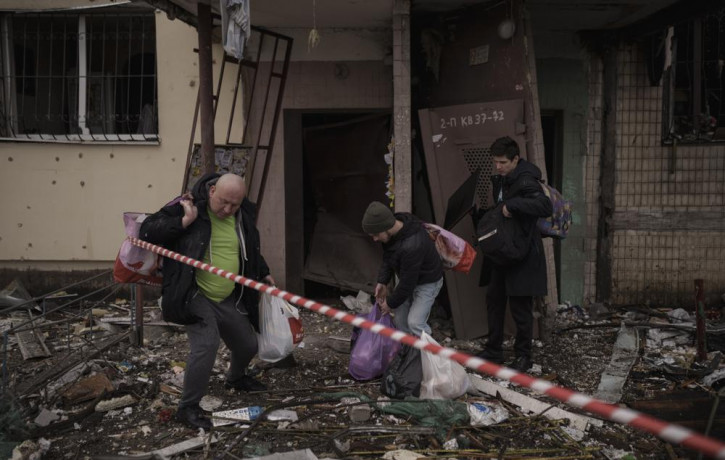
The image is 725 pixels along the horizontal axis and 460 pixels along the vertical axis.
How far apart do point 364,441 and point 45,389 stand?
2.45 m

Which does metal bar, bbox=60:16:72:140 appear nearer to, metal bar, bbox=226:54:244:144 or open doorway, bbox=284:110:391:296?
metal bar, bbox=226:54:244:144

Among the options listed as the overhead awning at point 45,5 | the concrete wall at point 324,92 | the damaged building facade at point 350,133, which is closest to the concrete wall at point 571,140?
the damaged building facade at point 350,133

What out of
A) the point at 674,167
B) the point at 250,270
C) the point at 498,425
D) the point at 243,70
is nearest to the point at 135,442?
the point at 250,270

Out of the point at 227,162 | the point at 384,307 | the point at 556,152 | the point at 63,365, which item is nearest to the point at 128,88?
the point at 227,162

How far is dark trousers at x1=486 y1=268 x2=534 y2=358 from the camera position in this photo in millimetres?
5207

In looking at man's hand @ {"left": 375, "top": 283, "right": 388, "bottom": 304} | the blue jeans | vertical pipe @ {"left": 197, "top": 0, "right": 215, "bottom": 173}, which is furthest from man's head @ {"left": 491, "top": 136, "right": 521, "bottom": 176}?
vertical pipe @ {"left": 197, "top": 0, "right": 215, "bottom": 173}

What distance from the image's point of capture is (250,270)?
4414mm

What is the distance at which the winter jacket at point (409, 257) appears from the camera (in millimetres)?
4492

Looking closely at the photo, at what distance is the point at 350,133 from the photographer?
25.9 feet

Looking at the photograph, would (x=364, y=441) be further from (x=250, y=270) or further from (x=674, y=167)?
(x=674, y=167)

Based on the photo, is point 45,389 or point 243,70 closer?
point 45,389

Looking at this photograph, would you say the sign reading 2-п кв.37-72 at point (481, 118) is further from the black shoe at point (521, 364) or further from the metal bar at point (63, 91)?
the metal bar at point (63, 91)

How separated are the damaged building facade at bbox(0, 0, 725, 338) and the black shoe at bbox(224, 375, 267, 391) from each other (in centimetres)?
267

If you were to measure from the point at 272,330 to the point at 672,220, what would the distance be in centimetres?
526
